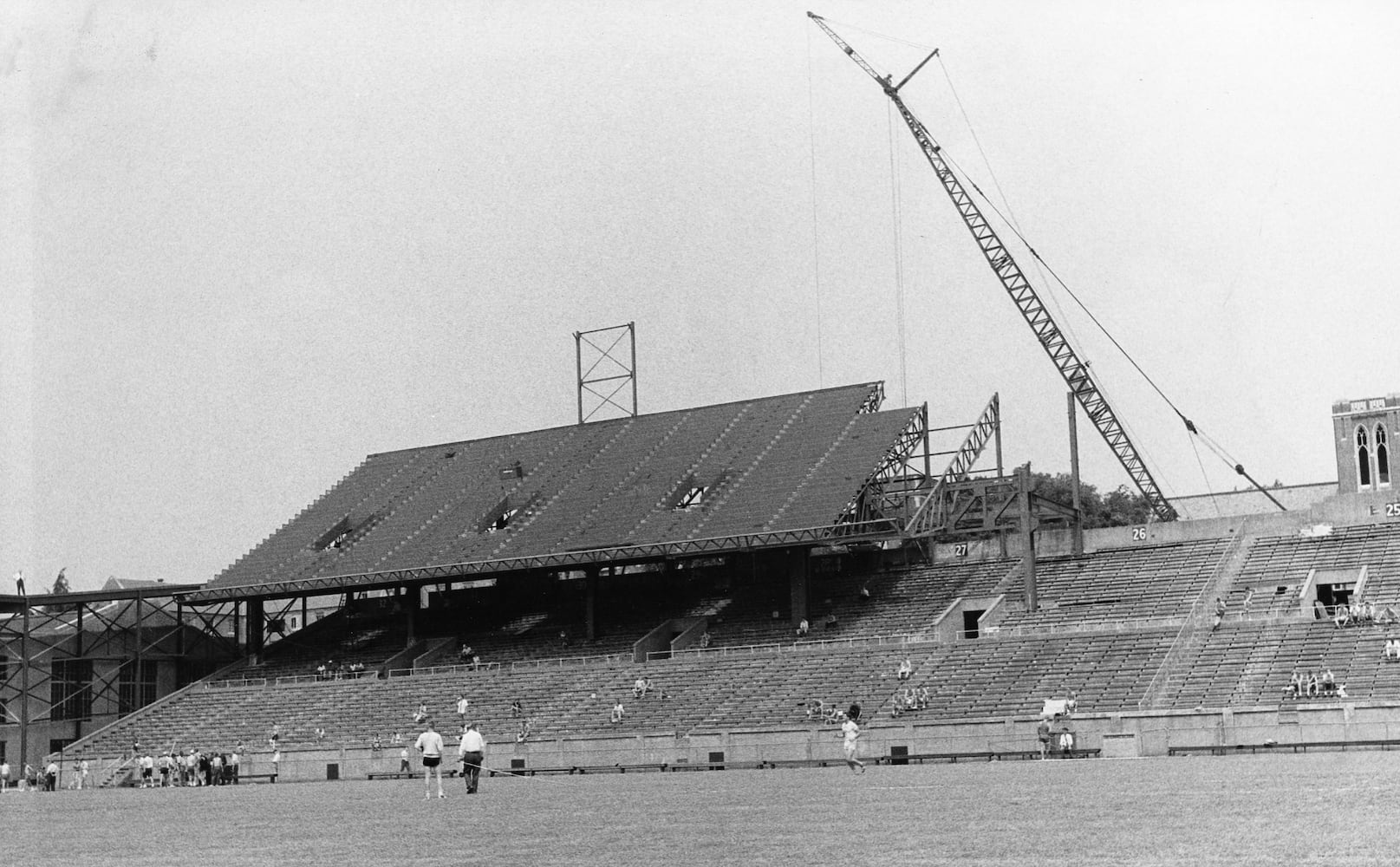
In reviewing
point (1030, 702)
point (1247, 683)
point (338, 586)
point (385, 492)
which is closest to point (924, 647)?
point (1030, 702)

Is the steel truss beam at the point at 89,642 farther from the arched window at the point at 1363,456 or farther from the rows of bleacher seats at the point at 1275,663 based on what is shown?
the arched window at the point at 1363,456

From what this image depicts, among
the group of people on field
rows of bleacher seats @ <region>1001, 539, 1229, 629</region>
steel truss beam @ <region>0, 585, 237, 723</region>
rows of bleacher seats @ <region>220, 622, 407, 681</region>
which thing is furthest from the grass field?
steel truss beam @ <region>0, 585, 237, 723</region>

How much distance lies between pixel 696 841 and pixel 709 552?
5268cm

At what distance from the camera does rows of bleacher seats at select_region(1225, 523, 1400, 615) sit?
59.9 metres

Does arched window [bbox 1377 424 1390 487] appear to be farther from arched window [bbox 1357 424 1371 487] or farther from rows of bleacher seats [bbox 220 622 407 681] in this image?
rows of bleacher seats [bbox 220 622 407 681]

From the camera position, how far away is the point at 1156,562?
6781 centimetres

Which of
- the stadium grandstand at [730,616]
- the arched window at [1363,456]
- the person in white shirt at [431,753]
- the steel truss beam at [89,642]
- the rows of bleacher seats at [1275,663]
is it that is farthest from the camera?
the steel truss beam at [89,642]

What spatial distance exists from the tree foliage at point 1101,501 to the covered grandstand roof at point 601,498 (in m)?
37.8

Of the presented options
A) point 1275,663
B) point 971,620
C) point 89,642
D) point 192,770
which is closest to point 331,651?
point 89,642

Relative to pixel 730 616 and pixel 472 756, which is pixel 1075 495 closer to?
pixel 730 616

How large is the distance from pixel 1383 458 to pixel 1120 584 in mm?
17639

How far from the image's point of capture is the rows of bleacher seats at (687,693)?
5659 centimetres

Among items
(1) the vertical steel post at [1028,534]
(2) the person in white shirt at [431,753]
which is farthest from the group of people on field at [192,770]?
(1) the vertical steel post at [1028,534]

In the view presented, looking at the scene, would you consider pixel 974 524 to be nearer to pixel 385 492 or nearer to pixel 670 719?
pixel 670 719
